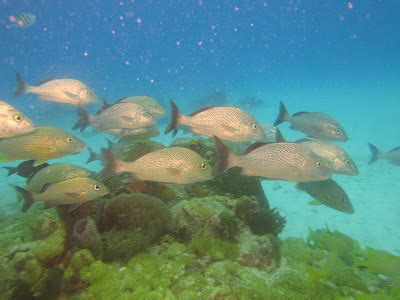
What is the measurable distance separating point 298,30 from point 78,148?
180194mm

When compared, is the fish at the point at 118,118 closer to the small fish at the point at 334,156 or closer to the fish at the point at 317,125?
the small fish at the point at 334,156

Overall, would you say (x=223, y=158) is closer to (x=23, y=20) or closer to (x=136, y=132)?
(x=136, y=132)

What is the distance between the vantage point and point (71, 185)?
164 inches

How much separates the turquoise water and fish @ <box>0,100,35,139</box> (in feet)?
12.1

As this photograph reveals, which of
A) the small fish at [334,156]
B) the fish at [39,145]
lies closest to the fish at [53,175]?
the fish at [39,145]

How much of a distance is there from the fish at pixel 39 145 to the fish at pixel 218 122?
5.29 feet

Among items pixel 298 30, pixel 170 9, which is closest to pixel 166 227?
pixel 170 9

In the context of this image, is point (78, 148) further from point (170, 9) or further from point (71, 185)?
point (170, 9)

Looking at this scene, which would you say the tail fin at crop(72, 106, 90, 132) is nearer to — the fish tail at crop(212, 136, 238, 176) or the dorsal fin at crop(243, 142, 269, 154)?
the fish tail at crop(212, 136, 238, 176)

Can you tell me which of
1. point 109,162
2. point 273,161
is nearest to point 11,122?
point 109,162

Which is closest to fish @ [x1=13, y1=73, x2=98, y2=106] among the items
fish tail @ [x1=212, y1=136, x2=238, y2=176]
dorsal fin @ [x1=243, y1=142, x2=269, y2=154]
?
fish tail @ [x1=212, y1=136, x2=238, y2=176]

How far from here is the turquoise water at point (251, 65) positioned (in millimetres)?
13863

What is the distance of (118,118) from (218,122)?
2276 millimetres

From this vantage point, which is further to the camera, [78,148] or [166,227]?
[78,148]
